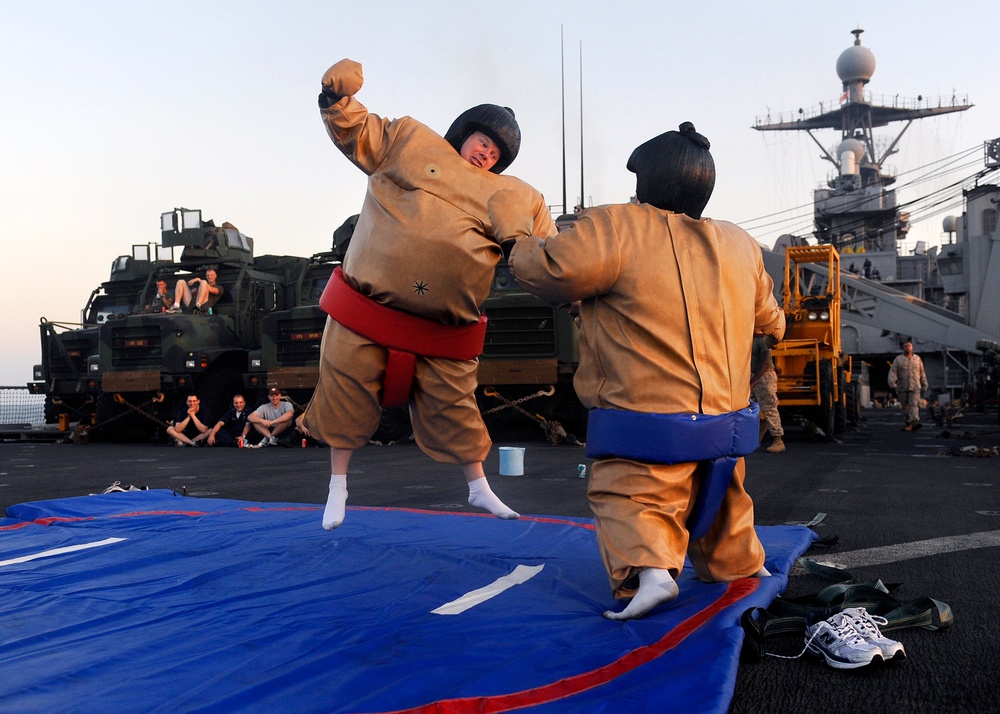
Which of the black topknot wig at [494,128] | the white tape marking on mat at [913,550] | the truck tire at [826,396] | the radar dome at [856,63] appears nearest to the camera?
the black topknot wig at [494,128]

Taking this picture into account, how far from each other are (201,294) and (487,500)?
40.3 feet

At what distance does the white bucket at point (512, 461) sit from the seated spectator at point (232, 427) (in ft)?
20.7

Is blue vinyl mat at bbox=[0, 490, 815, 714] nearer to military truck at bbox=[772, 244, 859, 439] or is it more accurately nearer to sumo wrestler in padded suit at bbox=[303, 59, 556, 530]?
sumo wrestler in padded suit at bbox=[303, 59, 556, 530]

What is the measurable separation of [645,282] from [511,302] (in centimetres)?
894

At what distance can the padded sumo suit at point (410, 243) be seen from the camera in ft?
10.3

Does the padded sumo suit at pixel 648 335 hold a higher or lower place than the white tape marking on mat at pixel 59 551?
higher

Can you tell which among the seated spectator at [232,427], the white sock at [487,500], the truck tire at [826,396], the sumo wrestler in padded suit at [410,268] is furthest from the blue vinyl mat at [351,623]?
the seated spectator at [232,427]

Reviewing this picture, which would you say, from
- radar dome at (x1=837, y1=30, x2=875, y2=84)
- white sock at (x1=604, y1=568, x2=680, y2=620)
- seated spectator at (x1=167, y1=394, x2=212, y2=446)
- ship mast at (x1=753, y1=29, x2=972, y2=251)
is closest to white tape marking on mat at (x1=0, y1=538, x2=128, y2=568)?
white sock at (x1=604, y1=568, x2=680, y2=620)

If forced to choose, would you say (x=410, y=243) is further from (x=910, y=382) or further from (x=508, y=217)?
(x=910, y=382)

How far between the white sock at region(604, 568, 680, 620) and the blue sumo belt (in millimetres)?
278

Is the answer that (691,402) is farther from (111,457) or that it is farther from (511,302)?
(111,457)

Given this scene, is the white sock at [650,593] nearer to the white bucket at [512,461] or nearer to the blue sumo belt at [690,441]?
the blue sumo belt at [690,441]

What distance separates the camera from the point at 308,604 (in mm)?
2693

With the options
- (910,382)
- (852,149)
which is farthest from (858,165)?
(910,382)
